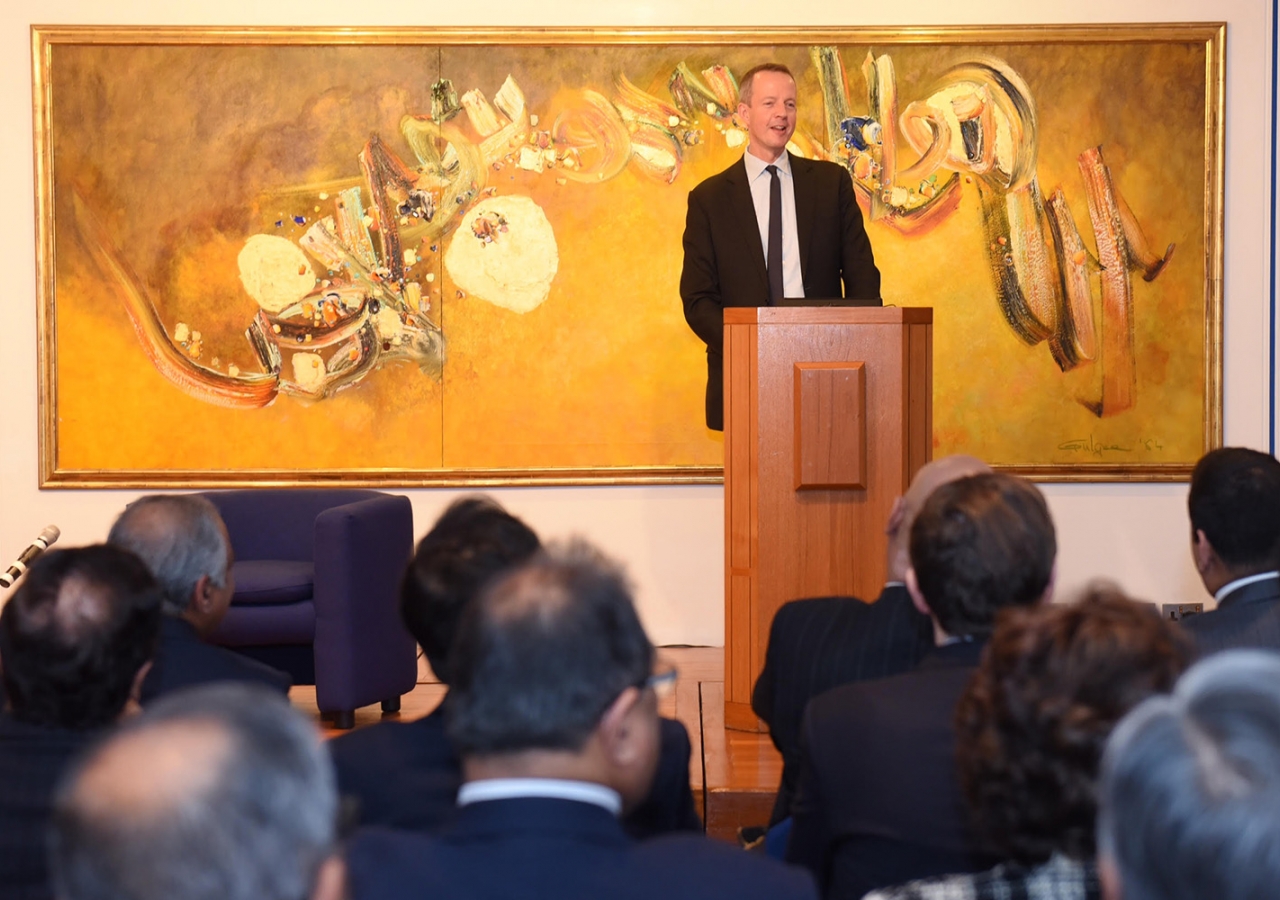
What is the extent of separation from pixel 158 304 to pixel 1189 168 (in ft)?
15.7

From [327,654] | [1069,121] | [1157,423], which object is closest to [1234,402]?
[1157,423]

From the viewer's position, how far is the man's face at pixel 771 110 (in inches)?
185

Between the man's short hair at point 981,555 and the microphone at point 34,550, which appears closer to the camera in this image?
the man's short hair at point 981,555

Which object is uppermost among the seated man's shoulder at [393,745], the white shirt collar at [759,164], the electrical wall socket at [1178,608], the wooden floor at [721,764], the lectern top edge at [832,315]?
the white shirt collar at [759,164]

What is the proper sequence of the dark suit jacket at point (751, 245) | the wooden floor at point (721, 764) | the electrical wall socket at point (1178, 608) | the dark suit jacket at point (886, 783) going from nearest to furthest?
the dark suit jacket at point (886, 783), the wooden floor at point (721, 764), the dark suit jacket at point (751, 245), the electrical wall socket at point (1178, 608)

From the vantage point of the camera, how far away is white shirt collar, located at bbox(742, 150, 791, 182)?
499 centimetres

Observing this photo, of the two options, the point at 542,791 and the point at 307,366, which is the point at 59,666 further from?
the point at 307,366

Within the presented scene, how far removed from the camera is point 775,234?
4953 millimetres

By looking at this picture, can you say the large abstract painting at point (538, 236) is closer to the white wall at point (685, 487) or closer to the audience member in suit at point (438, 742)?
the white wall at point (685, 487)

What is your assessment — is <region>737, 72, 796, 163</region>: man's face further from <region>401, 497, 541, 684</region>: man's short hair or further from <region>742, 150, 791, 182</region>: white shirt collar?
<region>401, 497, 541, 684</region>: man's short hair

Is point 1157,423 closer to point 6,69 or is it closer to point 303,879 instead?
point 6,69

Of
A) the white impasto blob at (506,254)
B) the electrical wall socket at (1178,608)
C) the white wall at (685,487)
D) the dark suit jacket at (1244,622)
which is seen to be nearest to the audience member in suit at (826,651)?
the dark suit jacket at (1244,622)

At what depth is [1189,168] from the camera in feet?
21.4

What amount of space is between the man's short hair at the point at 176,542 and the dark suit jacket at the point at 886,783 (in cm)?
146
